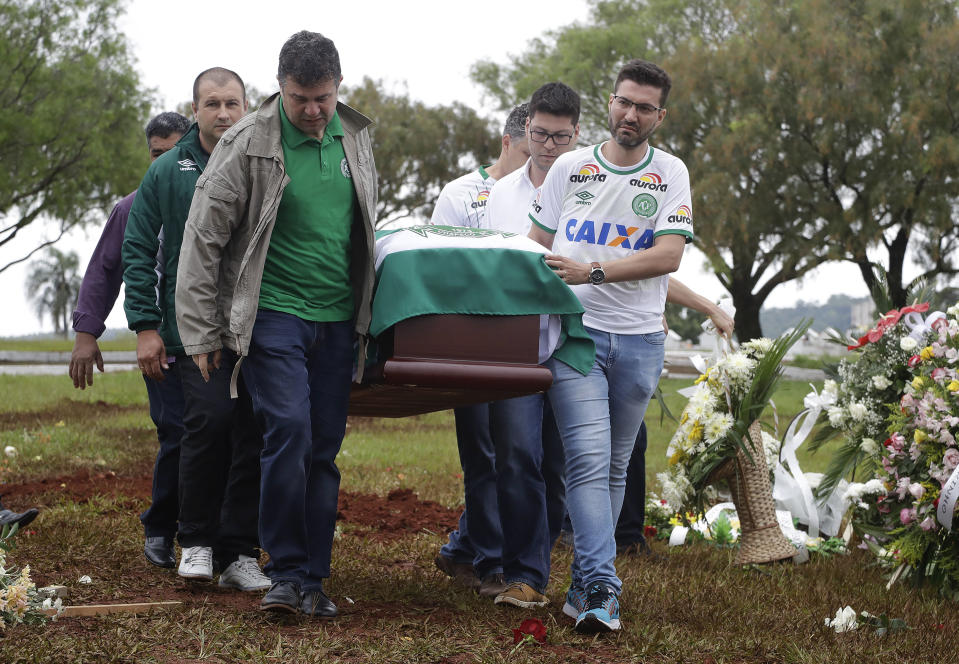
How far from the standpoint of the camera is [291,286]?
4.25 metres

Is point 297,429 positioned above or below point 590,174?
below

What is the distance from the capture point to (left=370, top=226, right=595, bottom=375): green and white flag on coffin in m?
4.14

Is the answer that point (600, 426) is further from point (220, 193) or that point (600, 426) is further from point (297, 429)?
point (220, 193)

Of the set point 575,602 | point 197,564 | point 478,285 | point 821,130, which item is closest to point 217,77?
point 478,285

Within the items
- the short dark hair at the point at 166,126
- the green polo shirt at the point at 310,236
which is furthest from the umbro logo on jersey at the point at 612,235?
the short dark hair at the point at 166,126

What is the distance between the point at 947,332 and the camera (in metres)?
5.63

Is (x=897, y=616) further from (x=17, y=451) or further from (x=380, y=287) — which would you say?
(x=17, y=451)

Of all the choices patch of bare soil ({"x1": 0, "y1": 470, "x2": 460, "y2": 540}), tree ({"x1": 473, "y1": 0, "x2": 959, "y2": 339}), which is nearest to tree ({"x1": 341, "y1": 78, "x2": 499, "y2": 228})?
tree ({"x1": 473, "y1": 0, "x2": 959, "y2": 339})

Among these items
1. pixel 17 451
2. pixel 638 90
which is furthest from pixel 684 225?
pixel 17 451

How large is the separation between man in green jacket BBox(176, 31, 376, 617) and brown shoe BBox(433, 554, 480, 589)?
37.0 inches

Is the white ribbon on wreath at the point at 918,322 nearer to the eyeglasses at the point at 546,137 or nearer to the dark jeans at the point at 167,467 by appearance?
the eyeglasses at the point at 546,137

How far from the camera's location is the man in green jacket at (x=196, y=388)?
4.71 m

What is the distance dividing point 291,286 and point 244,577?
132 cm

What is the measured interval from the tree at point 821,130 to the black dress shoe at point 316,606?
2484 centimetres
